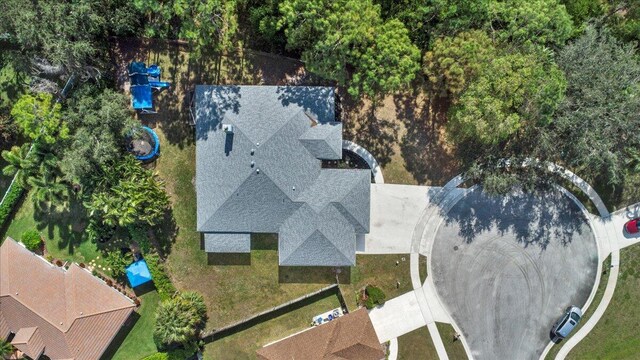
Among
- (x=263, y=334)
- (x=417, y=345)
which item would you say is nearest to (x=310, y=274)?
(x=263, y=334)

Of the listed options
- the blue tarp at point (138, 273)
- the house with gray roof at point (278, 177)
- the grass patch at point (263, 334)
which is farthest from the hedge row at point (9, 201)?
the grass patch at point (263, 334)

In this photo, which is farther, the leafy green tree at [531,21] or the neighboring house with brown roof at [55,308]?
the neighboring house with brown roof at [55,308]

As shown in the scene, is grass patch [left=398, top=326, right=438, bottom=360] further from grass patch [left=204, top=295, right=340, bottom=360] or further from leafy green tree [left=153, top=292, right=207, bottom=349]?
leafy green tree [left=153, top=292, right=207, bottom=349]

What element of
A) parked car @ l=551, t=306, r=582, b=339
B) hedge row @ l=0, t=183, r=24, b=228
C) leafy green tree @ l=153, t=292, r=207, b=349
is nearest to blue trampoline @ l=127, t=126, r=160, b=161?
hedge row @ l=0, t=183, r=24, b=228

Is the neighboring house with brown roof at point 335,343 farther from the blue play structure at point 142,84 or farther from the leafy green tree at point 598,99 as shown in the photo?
the blue play structure at point 142,84

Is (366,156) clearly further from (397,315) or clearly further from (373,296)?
(397,315)

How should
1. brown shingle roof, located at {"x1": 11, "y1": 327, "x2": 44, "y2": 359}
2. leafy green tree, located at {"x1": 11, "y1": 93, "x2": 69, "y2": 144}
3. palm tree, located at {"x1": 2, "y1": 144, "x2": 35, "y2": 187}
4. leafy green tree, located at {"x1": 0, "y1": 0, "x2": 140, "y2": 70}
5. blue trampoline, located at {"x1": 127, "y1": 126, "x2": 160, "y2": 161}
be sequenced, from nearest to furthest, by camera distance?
1. leafy green tree, located at {"x1": 0, "y1": 0, "x2": 140, "y2": 70}
2. leafy green tree, located at {"x1": 11, "y1": 93, "x2": 69, "y2": 144}
3. palm tree, located at {"x1": 2, "y1": 144, "x2": 35, "y2": 187}
4. brown shingle roof, located at {"x1": 11, "y1": 327, "x2": 44, "y2": 359}
5. blue trampoline, located at {"x1": 127, "y1": 126, "x2": 160, "y2": 161}
